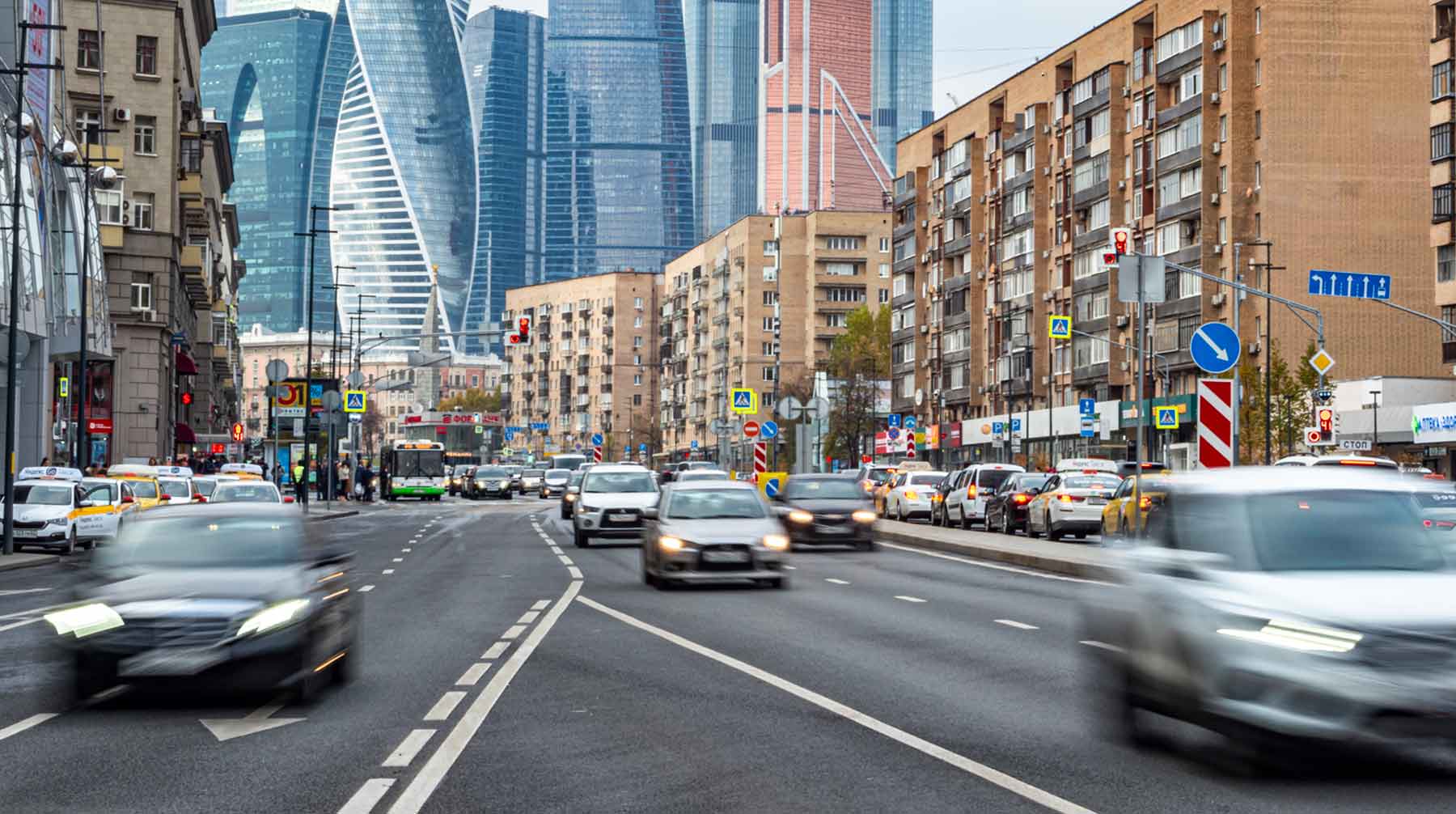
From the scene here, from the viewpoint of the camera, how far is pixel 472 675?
13648 millimetres

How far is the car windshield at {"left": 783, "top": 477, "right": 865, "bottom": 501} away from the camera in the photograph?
37.4m

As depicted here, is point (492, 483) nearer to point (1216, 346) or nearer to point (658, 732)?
point (1216, 346)

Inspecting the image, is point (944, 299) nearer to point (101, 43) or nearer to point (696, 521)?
point (101, 43)

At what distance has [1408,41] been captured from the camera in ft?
248

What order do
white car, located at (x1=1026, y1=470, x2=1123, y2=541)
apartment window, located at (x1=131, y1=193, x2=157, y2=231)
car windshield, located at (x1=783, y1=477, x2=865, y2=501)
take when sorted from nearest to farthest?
car windshield, located at (x1=783, y1=477, x2=865, y2=501) < white car, located at (x1=1026, y1=470, x2=1123, y2=541) < apartment window, located at (x1=131, y1=193, x2=157, y2=231)

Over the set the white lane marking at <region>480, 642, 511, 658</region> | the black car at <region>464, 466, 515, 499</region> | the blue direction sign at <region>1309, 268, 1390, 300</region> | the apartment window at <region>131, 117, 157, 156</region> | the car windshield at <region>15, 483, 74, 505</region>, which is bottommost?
the black car at <region>464, 466, 515, 499</region>

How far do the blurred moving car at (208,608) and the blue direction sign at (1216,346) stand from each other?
420 inches

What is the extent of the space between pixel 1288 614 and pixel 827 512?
28.3 metres

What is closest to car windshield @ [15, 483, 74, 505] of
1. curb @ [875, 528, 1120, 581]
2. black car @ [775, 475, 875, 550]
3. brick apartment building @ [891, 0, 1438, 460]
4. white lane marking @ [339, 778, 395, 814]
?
black car @ [775, 475, 875, 550]

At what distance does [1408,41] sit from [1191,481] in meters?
72.7

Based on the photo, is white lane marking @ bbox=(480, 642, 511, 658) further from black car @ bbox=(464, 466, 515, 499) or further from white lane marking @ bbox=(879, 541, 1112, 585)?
black car @ bbox=(464, 466, 515, 499)

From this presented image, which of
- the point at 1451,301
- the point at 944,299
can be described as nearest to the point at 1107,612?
the point at 1451,301

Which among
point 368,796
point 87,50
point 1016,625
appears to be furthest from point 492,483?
point 368,796

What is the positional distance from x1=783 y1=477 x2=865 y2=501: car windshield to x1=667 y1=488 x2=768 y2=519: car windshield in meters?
11.9
